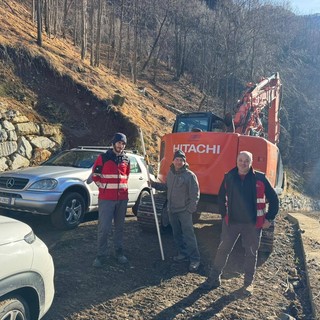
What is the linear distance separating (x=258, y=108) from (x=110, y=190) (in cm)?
724

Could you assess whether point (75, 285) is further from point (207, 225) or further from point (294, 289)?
point (207, 225)

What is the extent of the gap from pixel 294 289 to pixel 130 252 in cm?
281

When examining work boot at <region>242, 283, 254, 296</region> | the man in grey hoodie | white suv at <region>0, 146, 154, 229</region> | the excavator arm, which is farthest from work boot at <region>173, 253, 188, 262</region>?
the excavator arm

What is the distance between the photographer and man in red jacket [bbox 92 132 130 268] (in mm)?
6035

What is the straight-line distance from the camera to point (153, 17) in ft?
144

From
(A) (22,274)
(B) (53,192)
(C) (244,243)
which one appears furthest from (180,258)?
(A) (22,274)

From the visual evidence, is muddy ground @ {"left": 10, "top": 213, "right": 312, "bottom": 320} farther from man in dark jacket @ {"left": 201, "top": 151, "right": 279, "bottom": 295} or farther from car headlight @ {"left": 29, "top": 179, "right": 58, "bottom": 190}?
car headlight @ {"left": 29, "top": 179, "right": 58, "bottom": 190}

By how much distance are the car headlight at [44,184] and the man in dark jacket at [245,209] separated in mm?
3593

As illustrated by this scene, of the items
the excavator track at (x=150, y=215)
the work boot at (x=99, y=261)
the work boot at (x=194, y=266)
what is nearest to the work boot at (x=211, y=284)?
the work boot at (x=194, y=266)

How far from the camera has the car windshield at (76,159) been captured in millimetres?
8867

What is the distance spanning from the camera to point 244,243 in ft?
18.3

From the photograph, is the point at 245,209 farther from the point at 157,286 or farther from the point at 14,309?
the point at 14,309

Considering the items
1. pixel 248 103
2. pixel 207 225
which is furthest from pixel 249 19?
pixel 207 225

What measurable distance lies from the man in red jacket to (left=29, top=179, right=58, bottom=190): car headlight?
1.80 meters
